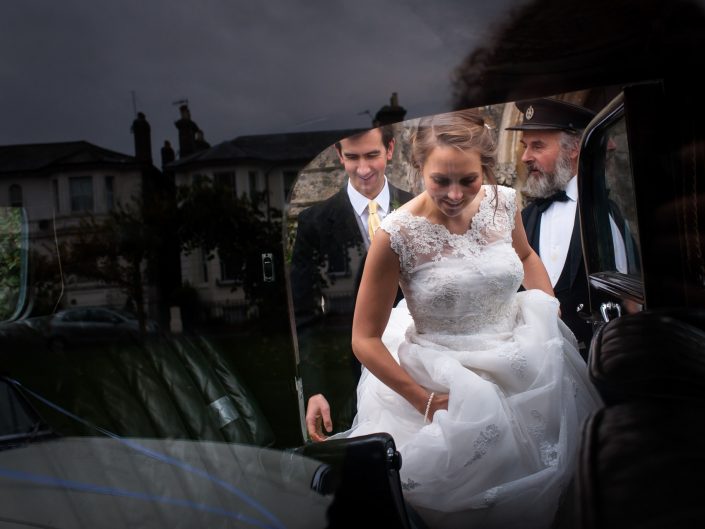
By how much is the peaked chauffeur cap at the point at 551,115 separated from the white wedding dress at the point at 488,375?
0.46ft

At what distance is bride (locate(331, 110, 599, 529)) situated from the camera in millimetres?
1301

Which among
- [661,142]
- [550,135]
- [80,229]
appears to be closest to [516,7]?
[550,135]

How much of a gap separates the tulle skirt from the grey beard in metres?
0.20

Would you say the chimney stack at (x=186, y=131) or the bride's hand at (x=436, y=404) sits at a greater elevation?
the chimney stack at (x=186, y=131)

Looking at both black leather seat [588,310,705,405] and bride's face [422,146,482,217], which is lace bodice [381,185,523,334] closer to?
bride's face [422,146,482,217]

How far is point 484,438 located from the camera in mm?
1329

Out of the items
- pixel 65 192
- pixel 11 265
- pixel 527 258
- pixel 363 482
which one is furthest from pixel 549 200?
pixel 11 265

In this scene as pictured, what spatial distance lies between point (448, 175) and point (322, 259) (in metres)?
0.29

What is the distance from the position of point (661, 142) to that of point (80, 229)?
1138 mm

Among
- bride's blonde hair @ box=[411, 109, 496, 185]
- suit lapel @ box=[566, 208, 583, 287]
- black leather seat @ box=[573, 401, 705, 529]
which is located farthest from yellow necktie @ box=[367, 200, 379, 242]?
black leather seat @ box=[573, 401, 705, 529]

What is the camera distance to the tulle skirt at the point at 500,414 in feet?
4.33

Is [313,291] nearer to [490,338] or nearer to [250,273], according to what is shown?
[250,273]

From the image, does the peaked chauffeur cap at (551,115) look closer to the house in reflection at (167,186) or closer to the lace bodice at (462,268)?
the lace bodice at (462,268)

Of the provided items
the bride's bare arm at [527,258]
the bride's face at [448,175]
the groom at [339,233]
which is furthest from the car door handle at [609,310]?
the groom at [339,233]
